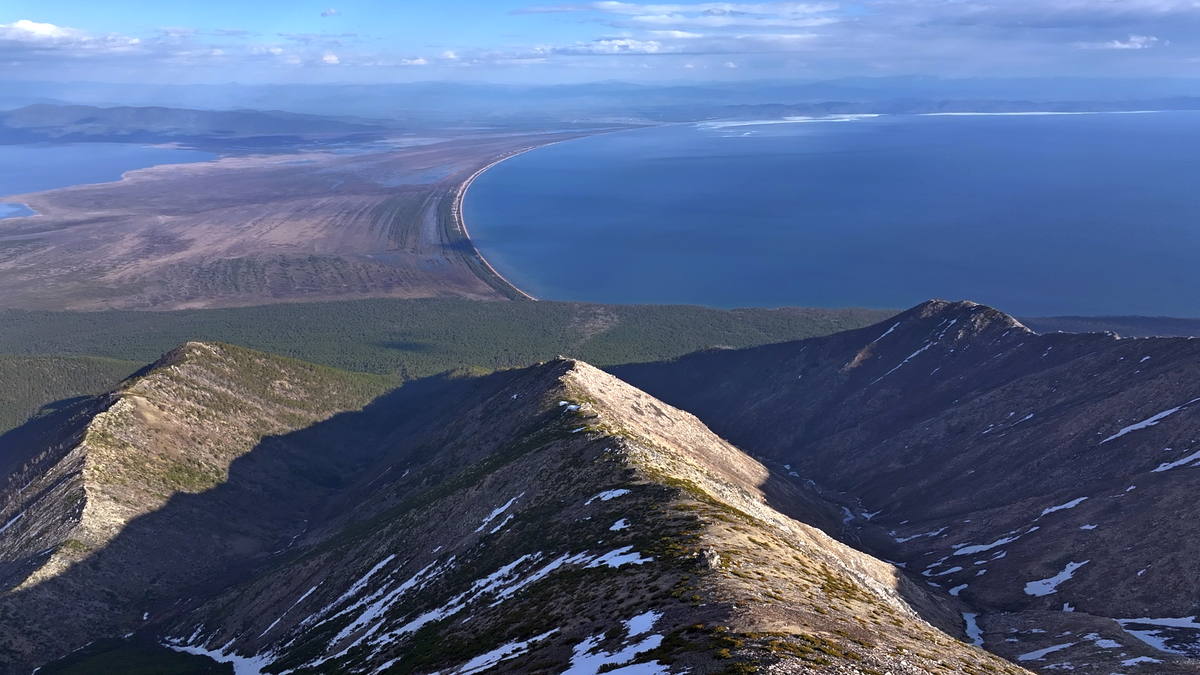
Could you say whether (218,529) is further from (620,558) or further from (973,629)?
(973,629)

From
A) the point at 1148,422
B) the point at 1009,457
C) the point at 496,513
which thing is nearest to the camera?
the point at 496,513

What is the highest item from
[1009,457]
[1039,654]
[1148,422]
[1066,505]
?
[1148,422]

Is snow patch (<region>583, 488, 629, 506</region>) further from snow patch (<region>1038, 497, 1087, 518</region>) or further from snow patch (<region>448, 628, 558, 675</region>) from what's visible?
snow patch (<region>1038, 497, 1087, 518</region>)

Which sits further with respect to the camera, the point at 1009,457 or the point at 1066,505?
the point at 1009,457

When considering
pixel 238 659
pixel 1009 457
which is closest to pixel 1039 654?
pixel 1009 457

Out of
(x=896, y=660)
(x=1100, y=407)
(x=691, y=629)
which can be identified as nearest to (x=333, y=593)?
(x=691, y=629)
